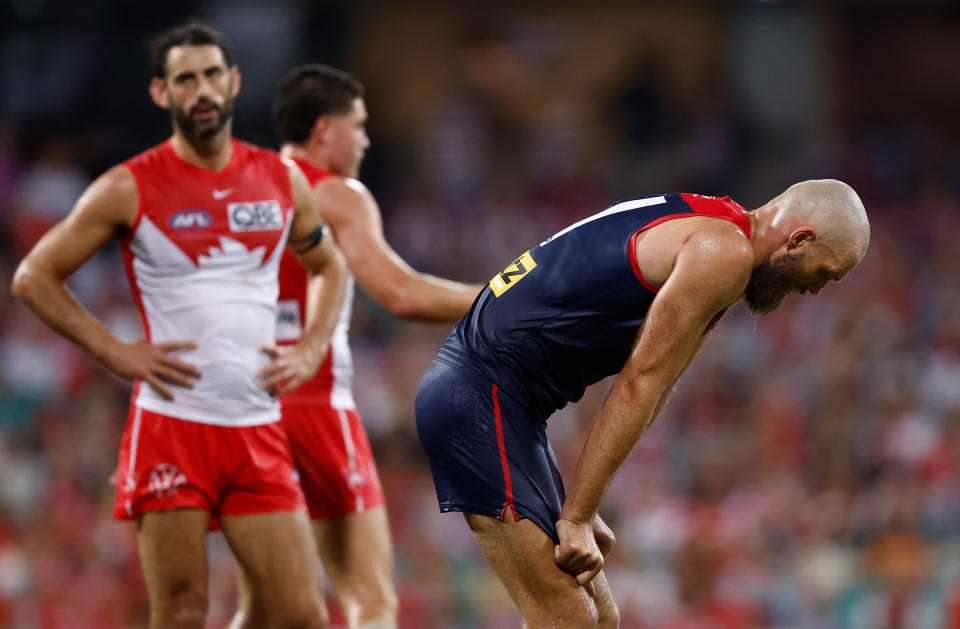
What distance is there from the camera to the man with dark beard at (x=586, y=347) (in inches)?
151

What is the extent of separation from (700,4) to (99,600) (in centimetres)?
1054

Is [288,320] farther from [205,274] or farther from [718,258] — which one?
[718,258]

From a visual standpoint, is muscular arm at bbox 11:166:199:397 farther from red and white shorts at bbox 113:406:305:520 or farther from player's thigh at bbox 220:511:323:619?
player's thigh at bbox 220:511:323:619

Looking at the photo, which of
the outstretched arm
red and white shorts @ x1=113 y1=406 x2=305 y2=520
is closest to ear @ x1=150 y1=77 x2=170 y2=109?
red and white shorts @ x1=113 y1=406 x2=305 y2=520

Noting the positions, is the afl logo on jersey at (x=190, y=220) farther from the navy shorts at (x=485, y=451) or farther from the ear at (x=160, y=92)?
the navy shorts at (x=485, y=451)

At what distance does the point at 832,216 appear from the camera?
12.8 feet

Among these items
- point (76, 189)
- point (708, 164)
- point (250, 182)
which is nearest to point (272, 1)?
point (76, 189)

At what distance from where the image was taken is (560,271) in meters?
4.11

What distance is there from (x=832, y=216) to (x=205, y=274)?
2.41 m

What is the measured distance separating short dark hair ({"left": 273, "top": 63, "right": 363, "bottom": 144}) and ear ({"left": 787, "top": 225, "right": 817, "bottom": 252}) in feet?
8.79

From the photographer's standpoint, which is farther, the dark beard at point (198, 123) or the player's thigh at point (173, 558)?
the dark beard at point (198, 123)

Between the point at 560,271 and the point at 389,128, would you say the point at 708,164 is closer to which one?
the point at 389,128

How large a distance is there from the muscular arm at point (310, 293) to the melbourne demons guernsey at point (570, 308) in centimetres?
100

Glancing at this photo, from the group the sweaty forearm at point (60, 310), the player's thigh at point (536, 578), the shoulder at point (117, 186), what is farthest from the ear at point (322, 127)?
the player's thigh at point (536, 578)
